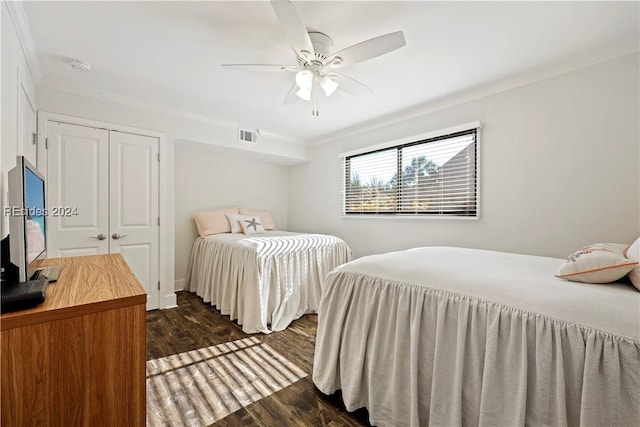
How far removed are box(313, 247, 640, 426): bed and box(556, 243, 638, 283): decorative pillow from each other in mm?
42

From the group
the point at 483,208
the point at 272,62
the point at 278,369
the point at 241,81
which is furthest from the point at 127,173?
the point at 483,208

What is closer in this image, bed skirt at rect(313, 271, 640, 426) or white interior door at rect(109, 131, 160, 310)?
bed skirt at rect(313, 271, 640, 426)

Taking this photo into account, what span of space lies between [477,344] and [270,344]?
1.78 meters

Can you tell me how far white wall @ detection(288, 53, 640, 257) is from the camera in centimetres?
196

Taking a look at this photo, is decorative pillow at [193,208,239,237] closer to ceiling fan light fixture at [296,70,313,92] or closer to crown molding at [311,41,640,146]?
crown molding at [311,41,640,146]

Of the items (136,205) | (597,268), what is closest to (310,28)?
(597,268)

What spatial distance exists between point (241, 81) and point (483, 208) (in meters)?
2.66

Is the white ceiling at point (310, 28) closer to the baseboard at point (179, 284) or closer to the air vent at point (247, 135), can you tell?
the air vent at point (247, 135)

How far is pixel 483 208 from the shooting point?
2.64 metres

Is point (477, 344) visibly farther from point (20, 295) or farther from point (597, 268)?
point (20, 295)

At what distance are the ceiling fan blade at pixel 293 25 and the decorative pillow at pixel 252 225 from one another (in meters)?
2.62

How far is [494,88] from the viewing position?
2.53 m

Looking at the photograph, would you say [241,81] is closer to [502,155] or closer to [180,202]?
[180,202]

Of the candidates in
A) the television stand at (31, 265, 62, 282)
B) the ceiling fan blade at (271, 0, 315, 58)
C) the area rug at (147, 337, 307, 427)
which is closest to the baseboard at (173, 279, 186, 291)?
the area rug at (147, 337, 307, 427)
